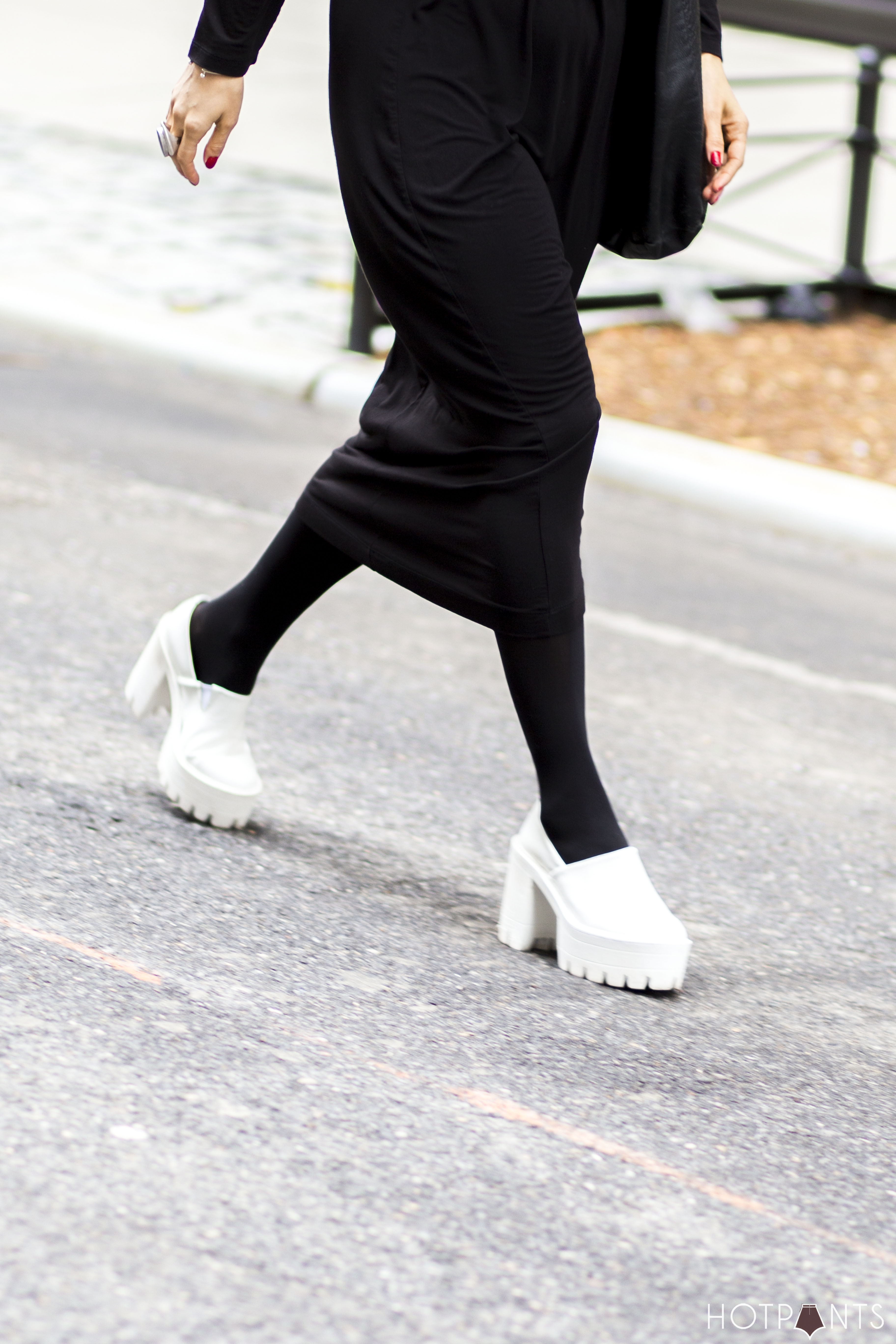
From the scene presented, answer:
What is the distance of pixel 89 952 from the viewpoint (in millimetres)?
2523

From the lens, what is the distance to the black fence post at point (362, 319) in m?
7.20

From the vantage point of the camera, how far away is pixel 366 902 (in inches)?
113

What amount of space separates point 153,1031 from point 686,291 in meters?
6.66

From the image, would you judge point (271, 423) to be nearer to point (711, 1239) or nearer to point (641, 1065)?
point (641, 1065)

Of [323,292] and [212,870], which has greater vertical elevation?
[212,870]

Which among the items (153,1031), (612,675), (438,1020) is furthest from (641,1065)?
(612,675)

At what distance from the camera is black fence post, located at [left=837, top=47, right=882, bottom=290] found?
325 inches

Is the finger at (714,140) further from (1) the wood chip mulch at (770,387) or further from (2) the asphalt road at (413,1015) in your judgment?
(1) the wood chip mulch at (770,387)

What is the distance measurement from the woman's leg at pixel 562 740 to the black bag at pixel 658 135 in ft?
1.90

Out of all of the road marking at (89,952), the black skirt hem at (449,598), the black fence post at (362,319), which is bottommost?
the black fence post at (362,319)

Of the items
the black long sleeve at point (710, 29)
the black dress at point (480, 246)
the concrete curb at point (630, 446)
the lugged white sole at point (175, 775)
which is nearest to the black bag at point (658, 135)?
the black dress at point (480, 246)

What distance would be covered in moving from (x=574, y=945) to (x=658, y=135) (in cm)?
112

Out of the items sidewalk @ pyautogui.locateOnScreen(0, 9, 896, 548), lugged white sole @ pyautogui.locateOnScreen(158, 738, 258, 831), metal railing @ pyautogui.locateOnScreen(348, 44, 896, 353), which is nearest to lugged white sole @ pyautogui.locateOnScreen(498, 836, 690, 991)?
lugged white sole @ pyautogui.locateOnScreen(158, 738, 258, 831)

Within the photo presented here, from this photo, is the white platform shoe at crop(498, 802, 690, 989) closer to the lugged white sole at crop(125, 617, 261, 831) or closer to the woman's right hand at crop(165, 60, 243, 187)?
the lugged white sole at crop(125, 617, 261, 831)
